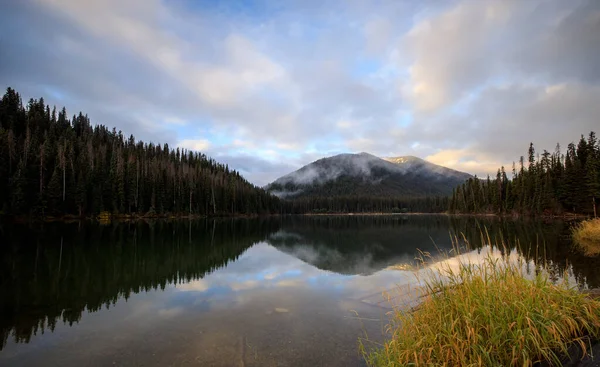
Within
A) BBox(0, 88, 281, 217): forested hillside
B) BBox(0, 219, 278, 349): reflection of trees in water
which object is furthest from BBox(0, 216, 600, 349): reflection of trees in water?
BBox(0, 88, 281, 217): forested hillside

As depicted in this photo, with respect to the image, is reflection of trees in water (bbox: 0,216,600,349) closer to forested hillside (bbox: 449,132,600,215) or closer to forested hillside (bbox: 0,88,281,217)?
forested hillside (bbox: 0,88,281,217)

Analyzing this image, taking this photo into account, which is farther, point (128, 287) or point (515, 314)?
point (128, 287)

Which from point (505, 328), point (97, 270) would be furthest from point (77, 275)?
point (505, 328)

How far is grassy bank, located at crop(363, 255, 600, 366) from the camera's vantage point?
4.96 meters

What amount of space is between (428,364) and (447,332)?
0.77 metres

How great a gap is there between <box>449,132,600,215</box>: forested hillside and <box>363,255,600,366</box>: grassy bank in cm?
8170

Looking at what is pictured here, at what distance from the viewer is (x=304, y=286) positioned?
16.7 meters

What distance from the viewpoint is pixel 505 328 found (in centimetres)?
525

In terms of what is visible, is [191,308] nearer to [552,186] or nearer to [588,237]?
[588,237]

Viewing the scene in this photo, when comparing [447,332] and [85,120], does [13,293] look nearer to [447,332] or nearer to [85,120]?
[447,332]

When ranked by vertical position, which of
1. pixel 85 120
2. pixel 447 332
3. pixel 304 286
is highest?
pixel 85 120

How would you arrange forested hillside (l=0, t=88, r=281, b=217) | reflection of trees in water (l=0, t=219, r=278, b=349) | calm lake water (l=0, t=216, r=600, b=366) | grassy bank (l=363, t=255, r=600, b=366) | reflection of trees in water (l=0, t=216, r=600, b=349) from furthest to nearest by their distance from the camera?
forested hillside (l=0, t=88, r=281, b=217) < reflection of trees in water (l=0, t=216, r=600, b=349) < reflection of trees in water (l=0, t=219, r=278, b=349) < calm lake water (l=0, t=216, r=600, b=366) < grassy bank (l=363, t=255, r=600, b=366)

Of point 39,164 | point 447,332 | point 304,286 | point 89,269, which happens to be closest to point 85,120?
point 39,164

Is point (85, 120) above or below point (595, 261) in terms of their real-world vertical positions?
above
